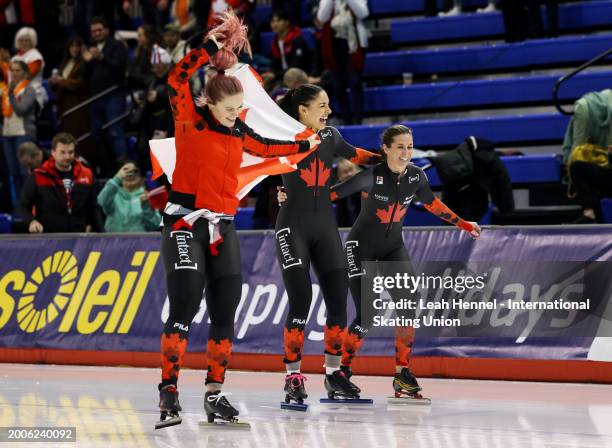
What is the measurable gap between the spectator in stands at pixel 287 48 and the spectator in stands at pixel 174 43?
119 cm

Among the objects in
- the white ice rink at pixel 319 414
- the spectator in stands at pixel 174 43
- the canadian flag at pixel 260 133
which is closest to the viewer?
the white ice rink at pixel 319 414

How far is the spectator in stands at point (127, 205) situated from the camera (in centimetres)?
1259

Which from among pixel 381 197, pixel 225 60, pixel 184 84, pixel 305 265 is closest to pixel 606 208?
pixel 381 197

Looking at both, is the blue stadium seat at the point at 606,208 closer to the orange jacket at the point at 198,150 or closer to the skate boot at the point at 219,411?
the orange jacket at the point at 198,150

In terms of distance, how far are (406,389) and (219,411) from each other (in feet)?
6.04

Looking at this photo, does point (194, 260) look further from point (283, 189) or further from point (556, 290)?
point (556, 290)

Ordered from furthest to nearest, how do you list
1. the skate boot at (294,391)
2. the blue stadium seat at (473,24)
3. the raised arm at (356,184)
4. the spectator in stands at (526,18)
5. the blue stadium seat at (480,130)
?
the blue stadium seat at (473,24)
the spectator in stands at (526,18)
the blue stadium seat at (480,130)
the raised arm at (356,184)
the skate boot at (294,391)

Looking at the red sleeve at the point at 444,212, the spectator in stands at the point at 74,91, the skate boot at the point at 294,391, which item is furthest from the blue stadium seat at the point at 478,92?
the skate boot at the point at 294,391

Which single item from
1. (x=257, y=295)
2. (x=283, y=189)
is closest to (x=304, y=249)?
(x=283, y=189)

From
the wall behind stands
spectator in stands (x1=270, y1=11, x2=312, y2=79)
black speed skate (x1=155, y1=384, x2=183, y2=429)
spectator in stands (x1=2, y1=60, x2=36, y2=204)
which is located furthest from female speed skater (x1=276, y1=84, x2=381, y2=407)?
spectator in stands (x1=2, y1=60, x2=36, y2=204)

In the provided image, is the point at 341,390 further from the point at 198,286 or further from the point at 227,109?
the point at 227,109

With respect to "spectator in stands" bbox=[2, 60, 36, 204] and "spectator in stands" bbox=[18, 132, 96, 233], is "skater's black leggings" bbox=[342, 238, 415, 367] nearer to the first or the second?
"spectator in stands" bbox=[18, 132, 96, 233]

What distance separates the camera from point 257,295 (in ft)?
35.2

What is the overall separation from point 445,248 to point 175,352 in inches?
147
